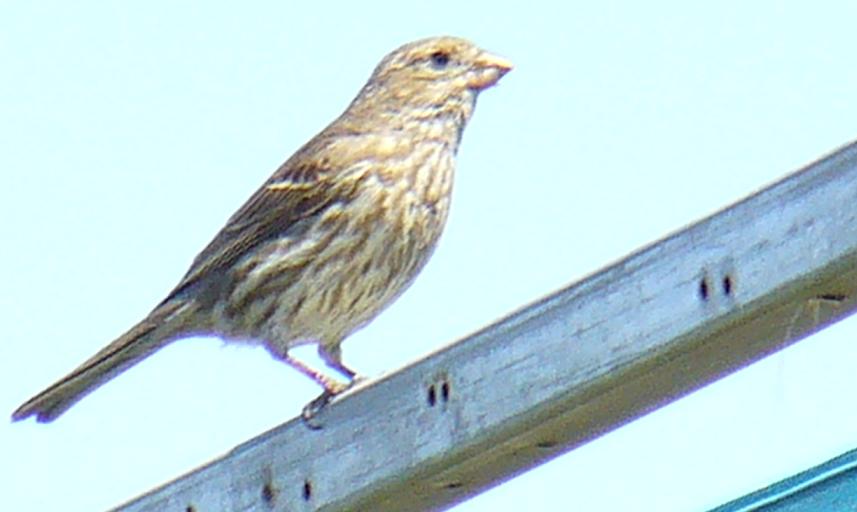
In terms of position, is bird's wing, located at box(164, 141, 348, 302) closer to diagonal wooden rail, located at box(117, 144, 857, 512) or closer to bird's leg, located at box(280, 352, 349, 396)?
bird's leg, located at box(280, 352, 349, 396)

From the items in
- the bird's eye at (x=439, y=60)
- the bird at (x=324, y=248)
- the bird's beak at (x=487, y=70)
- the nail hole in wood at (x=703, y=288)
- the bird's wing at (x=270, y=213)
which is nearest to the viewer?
the nail hole in wood at (x=703, y=288)

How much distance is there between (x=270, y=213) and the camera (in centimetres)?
752

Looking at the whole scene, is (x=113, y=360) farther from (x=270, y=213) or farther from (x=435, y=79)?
(x=435, y=79)

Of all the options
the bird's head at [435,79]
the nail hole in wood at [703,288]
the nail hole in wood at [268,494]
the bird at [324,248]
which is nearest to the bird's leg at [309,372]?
the bird at [324,248]

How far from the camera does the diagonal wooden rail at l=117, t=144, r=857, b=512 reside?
3230 mm

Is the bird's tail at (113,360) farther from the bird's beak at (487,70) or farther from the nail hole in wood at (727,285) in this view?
the nail hole in wood at (727,285)

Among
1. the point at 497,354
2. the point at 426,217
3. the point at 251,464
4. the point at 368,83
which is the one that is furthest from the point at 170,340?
the point at 497,354

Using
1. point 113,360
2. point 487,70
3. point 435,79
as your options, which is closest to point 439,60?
point 435,79

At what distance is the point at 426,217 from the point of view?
7.19 meters

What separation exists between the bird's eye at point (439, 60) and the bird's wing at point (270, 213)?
2.19ft

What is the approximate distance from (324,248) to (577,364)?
150 inches

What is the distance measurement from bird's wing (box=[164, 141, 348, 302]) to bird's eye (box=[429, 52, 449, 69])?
667 millimetres

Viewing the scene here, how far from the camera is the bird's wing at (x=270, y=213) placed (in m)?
7.41

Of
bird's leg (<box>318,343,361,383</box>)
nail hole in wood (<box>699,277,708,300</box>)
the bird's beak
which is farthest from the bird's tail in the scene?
nail hole in wood (<box>699,277,708,300</box>)
